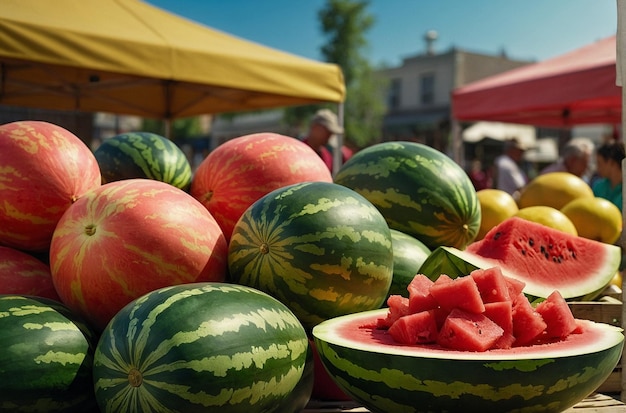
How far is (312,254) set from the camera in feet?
5.42

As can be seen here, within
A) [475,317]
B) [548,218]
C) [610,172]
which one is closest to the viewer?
[475,317]

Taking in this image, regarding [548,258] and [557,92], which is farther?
[557,92]

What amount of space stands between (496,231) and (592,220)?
0.97 metres

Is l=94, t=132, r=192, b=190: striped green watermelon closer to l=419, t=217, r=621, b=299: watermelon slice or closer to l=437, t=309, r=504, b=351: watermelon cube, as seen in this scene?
l=419, t=217, r=621, b=299: watermelon slice

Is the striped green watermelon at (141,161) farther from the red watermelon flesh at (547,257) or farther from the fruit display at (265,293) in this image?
the red watermelon flesh at (547,257)

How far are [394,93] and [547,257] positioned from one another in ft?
122

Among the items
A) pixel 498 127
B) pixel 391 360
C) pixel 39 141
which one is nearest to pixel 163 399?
pixel 391 360

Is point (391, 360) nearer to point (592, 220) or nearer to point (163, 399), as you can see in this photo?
point (163, 399)

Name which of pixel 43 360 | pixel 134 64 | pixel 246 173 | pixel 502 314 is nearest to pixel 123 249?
pixel 43 360

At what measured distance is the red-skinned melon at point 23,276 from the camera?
5.76ft

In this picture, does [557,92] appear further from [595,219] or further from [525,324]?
[525,324]

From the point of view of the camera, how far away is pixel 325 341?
4.58ft

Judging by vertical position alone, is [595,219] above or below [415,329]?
above

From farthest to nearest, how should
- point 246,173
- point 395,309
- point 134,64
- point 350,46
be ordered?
1. point 350,46
2. point 134,64
3. point 246,173
4. point 395,309
